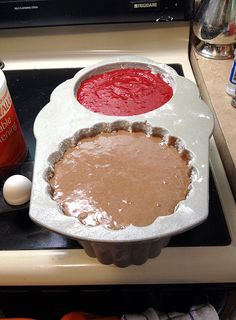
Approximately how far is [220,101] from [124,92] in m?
0.18

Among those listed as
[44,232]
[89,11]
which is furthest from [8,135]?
[89,11]

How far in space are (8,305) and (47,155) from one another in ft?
0.79

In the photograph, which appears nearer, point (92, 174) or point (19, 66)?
point (92, 174)

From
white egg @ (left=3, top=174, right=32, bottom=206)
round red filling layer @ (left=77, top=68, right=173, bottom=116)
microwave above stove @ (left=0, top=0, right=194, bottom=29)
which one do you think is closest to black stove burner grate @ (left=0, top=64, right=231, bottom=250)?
white egg @ (left=3, top=174, right=32, bottom=206)

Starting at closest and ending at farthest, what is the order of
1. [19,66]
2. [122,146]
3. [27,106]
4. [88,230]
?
[88,230] < [122,146] < [27,106] < [19,66]

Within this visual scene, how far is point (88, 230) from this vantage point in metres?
0.36

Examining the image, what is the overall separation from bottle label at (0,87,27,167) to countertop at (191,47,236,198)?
1.02 ft

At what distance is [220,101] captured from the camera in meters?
0.63

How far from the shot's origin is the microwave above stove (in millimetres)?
689

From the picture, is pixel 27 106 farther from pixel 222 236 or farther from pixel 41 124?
pixel 222 236

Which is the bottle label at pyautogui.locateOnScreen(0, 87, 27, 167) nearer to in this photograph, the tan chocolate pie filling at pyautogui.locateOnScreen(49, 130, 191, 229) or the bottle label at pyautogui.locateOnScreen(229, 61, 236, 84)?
the tan chocolate pie filling at pyautogui.locateOnScreen(49, 130, 191, 229)

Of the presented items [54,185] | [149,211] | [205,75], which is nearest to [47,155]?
[54,185]

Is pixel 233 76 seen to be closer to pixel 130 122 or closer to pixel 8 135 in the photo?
pixel 130 122

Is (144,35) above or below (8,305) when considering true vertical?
above
